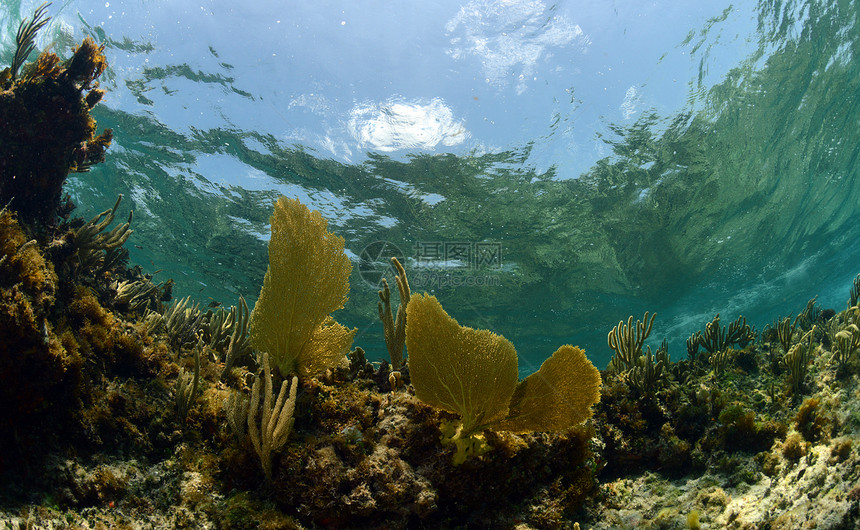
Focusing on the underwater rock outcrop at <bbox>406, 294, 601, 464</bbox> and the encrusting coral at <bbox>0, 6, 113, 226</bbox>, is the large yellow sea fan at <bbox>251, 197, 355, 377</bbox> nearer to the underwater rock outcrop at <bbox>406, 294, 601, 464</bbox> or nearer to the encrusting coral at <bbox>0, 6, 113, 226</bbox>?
the underwater rock outcrop at <bbox>406, 294, 601, 464</bbox>

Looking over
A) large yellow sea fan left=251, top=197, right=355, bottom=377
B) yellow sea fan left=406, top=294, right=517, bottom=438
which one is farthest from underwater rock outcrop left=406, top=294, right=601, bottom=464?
large yellow sea fan left=251, top=197, right=355, bottom=377

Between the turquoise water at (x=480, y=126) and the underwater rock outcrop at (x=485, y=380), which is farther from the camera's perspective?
the turquoise water at (x=480, y=126)

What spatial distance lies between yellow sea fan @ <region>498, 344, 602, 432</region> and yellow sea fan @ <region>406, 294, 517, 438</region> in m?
0.19

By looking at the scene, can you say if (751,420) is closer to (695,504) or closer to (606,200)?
(695,504)

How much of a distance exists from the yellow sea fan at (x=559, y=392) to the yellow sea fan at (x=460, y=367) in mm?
193

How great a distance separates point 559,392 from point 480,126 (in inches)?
372

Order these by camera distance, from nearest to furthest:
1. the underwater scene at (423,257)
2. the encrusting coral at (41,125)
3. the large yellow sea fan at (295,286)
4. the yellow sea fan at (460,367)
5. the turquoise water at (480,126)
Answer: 1. the underwater scene at (423,257)
2. the yellow sea fan at (460,367)
3. the large yellow sea fan at (295,286)
4. the encrusting coral at (41,125)
5. the turquoise water at (480,126)

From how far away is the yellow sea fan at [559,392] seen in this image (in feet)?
12.1

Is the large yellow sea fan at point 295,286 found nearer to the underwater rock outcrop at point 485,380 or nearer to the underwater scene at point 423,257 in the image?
the underwater scene at point 423,257

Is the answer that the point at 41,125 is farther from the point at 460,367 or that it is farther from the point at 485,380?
the point at 485,380

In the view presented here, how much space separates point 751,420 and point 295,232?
542 cm

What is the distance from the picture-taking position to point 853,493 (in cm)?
285

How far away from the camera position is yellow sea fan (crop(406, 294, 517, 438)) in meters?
3.58

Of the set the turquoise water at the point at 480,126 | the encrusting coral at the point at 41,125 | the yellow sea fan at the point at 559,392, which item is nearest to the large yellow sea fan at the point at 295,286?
the yellow sea fan at the point at 559,392
